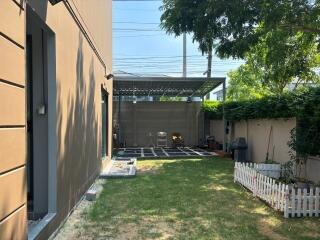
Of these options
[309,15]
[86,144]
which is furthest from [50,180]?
[309,15]

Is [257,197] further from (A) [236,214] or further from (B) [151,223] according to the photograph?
(B) [151,223]

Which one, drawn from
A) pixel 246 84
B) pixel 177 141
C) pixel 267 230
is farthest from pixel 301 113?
pixel 246 84

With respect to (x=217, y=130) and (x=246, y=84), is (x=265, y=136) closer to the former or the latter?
(x=217, y=130)

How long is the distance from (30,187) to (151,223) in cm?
176

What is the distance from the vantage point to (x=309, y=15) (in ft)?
26.0

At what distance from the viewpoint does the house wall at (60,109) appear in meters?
2.62

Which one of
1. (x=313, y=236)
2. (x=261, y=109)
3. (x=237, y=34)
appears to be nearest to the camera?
(x=313, y=236)

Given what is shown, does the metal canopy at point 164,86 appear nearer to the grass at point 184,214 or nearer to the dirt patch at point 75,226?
the grass at point 184,214

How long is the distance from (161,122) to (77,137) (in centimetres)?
1352

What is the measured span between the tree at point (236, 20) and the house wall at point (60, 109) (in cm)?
233

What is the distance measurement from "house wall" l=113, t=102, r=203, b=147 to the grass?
1056cm

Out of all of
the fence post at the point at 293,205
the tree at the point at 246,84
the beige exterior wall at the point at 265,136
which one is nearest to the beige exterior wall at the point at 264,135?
the beige exterior wall at the point at 265,136

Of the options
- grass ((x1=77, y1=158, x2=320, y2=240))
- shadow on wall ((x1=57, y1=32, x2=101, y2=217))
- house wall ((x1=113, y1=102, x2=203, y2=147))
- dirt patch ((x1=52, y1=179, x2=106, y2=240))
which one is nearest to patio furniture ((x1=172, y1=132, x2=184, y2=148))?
house wall ((x1=113, y1=102, x2=203, y2=147))

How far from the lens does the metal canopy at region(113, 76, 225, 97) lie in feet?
52.0
